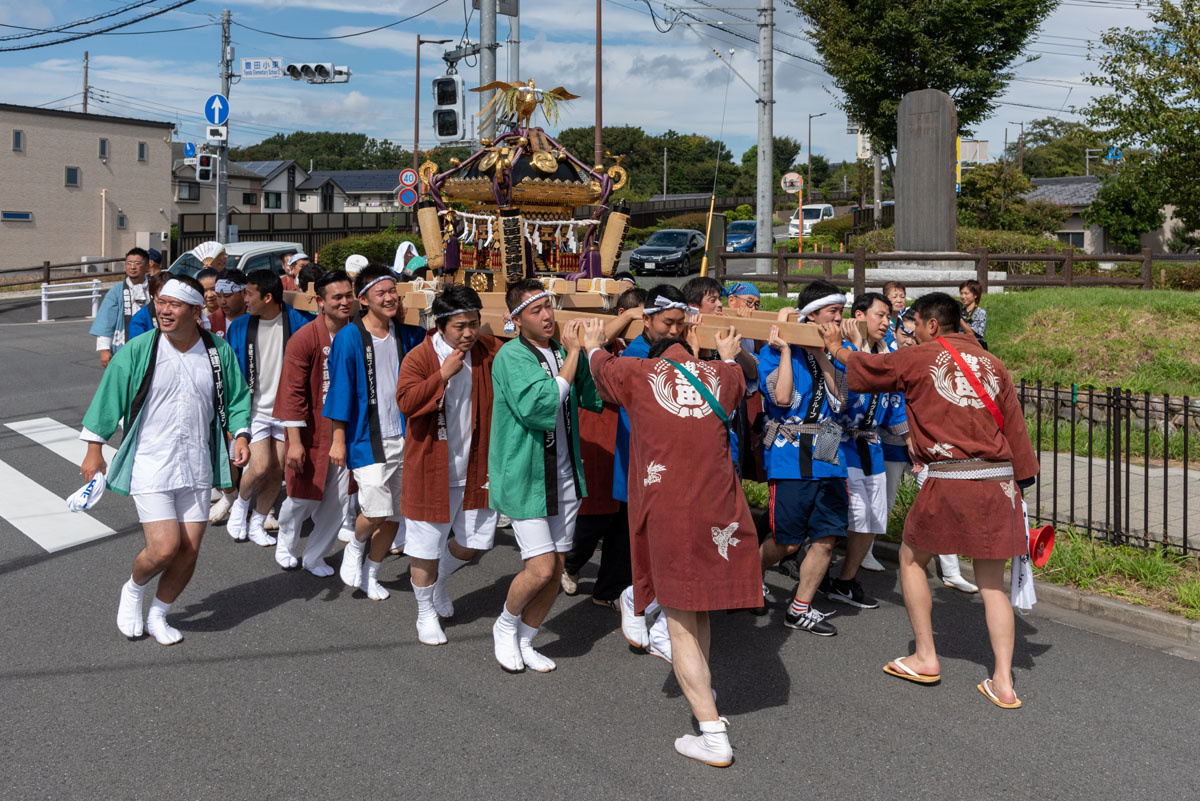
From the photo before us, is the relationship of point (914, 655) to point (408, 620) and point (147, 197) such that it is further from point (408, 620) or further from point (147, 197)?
point (147, 197)

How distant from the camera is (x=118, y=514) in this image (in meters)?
8.18

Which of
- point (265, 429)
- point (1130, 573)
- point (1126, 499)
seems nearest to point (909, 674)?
point (1130, 573)

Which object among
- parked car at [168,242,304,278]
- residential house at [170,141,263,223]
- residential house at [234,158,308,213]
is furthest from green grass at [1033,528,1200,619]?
residential house at [234,158,308,213]

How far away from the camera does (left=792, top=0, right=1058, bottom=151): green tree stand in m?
27.8

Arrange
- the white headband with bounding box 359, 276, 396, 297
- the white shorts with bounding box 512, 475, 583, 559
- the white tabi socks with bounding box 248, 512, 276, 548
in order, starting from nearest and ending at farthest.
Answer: the white shorts with bounding box 512, 475, 583, 559, the white headband with bounding box 359, 276, 396, 297, the white tabi socks with bounding box 248, 512, 276, 548

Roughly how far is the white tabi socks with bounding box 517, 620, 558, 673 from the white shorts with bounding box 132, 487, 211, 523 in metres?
1.77

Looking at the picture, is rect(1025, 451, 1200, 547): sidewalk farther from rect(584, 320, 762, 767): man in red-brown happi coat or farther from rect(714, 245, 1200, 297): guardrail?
rect(714, 245, 1200, 297): guardrail

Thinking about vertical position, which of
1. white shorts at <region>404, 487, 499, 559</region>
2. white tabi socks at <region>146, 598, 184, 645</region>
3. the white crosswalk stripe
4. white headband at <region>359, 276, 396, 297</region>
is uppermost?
white headband at <region>359, 276, 396, 297</region>

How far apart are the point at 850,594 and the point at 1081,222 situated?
45.4m

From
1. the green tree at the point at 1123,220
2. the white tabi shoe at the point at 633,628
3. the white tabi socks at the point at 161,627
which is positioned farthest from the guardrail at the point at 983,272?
the green tree at the point at 1123,220

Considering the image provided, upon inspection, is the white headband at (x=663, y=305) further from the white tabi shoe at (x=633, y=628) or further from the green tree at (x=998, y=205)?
the green tree at (x=998, y=205)

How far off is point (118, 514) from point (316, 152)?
10629cm

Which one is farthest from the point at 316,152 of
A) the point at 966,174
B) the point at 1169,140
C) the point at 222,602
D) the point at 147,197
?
the point at 222,602

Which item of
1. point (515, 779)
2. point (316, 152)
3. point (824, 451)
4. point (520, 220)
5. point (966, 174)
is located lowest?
point (515, 779)
